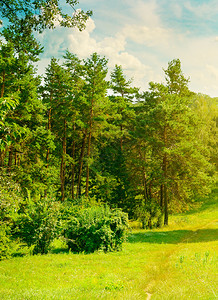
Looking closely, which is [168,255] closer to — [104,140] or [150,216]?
[150,216]

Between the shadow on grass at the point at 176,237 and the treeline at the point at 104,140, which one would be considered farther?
the treeline at the point at 104,140

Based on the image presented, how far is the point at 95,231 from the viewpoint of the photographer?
15281mm

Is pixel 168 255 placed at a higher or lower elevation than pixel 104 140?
lower

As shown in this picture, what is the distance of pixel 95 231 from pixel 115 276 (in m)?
5.29

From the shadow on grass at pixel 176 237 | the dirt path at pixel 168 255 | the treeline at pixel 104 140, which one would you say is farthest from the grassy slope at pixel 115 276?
the treeline at pixel 104 140

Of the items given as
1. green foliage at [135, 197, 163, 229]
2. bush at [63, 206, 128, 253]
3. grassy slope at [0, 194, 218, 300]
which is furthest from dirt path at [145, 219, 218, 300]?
green foliage at [135, 197, 163, 229]

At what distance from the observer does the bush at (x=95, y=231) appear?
50.2 ft

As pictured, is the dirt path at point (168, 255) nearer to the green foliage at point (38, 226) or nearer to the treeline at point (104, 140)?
the treeline at point (104, 140)

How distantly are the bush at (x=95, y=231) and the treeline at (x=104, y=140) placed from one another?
710 cm

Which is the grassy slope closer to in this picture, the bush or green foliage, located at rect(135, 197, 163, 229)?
the bush

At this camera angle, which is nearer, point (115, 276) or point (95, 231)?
point (115, 276)

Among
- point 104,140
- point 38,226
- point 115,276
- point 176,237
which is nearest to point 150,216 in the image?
point 176,237

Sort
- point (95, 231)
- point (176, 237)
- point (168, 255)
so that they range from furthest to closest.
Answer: point (176, 237) < point (95, 231) < point (168, 255)

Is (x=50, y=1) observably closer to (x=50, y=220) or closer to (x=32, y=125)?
(x=50, y=220)
